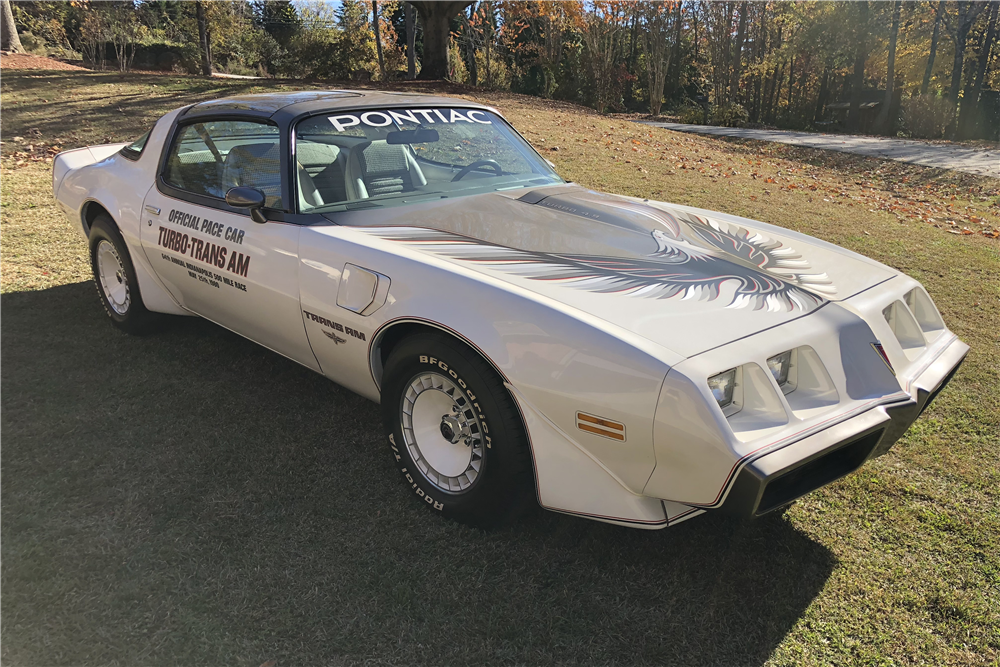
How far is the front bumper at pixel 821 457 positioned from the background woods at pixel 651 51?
665 inches

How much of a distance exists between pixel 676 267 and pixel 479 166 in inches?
55.0

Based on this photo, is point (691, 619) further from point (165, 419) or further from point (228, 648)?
point (165, 419)

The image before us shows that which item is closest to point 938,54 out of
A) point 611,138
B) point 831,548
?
point 611,138

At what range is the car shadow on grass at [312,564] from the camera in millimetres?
2223

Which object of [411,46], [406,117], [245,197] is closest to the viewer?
[245,197]

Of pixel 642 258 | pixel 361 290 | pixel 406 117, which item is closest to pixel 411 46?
pixel 406 117

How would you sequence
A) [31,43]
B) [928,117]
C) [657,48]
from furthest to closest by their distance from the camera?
1. [31,43]
2. [928,117]
3. [657,48]

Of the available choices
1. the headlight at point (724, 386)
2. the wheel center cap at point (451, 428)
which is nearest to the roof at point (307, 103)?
the wheel center cap at point (451, 428)

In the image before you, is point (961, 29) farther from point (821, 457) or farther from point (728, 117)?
point (821, 457)

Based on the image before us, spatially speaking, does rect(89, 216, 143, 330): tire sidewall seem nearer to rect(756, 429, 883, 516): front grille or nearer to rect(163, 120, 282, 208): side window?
rect(163, 120, 282, 208): side window

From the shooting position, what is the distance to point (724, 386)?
2.14 meters

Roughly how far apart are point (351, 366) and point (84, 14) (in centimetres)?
2458

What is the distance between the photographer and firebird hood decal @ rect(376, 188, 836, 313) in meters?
2.46

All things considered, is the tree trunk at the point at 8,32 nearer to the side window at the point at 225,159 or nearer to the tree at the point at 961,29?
the side window at the point at 225,159
